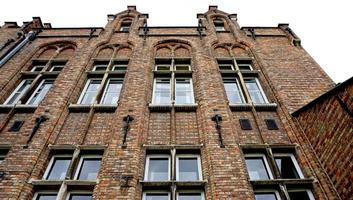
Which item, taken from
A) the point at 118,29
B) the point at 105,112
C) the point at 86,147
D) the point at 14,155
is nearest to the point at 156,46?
the point at 118,29

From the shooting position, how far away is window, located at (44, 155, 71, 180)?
6.71 metres

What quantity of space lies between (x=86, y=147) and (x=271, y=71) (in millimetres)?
6286

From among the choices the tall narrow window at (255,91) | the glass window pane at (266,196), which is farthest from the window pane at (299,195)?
the tall narrow window at (255,91)

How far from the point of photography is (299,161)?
690 centimetres

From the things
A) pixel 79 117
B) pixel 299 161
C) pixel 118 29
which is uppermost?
pixel 118 29

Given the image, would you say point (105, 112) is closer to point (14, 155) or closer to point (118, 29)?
point (14, 155)

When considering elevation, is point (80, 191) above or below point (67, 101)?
below

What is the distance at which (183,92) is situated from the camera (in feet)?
31.6

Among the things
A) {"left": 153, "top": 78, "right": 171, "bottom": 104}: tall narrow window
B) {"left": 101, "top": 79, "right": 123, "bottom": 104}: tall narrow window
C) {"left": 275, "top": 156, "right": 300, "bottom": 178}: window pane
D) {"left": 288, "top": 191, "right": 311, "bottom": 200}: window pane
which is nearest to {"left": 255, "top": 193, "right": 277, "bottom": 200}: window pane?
{"left": 288, "top": 191, "right": 311, "bottom": 200}: window pane

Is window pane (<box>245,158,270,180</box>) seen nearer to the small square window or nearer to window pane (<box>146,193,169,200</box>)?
window pane (<box>146,193,169,200</box>)

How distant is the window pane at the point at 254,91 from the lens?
30.2 ft

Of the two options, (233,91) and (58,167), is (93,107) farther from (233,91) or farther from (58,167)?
(233,91)

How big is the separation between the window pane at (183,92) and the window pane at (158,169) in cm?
234

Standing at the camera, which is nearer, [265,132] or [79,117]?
[265,132]
